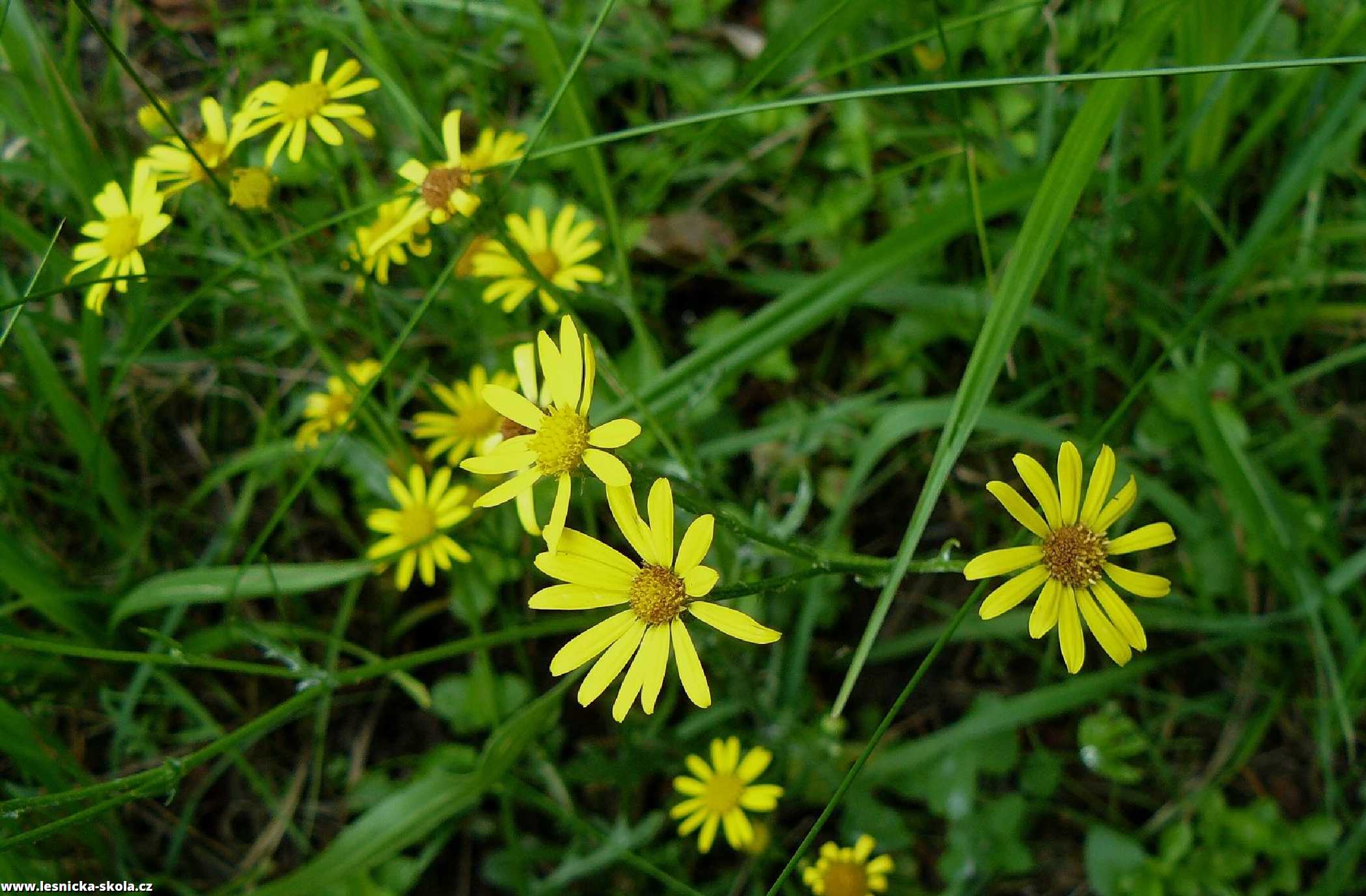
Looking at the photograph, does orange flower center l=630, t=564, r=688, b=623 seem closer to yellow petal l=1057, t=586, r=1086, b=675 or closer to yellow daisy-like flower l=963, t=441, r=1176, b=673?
yellow daisy-like flower l=963, t=441, r=1176, b=673

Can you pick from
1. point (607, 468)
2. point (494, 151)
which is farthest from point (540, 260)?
point (607, 468)

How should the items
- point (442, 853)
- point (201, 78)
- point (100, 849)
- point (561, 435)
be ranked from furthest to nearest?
1. point (201, 78)
2. point (442, 853)
3. point (100, 849)
4. point (561, 435)

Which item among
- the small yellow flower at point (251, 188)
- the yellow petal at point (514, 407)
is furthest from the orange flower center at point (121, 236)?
the yellow petal at point (514, 407)

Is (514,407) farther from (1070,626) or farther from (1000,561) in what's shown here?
(1070,626)

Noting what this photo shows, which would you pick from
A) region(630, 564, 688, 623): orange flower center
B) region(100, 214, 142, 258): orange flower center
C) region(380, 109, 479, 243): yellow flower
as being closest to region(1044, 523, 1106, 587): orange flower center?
region(630, 564, 688, 623): orange flower center

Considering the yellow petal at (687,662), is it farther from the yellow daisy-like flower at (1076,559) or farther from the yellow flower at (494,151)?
the yellow flower at (494,151)

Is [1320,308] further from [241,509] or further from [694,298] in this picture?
[241,509]

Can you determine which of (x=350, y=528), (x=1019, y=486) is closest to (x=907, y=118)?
(x=1019, y=486)
